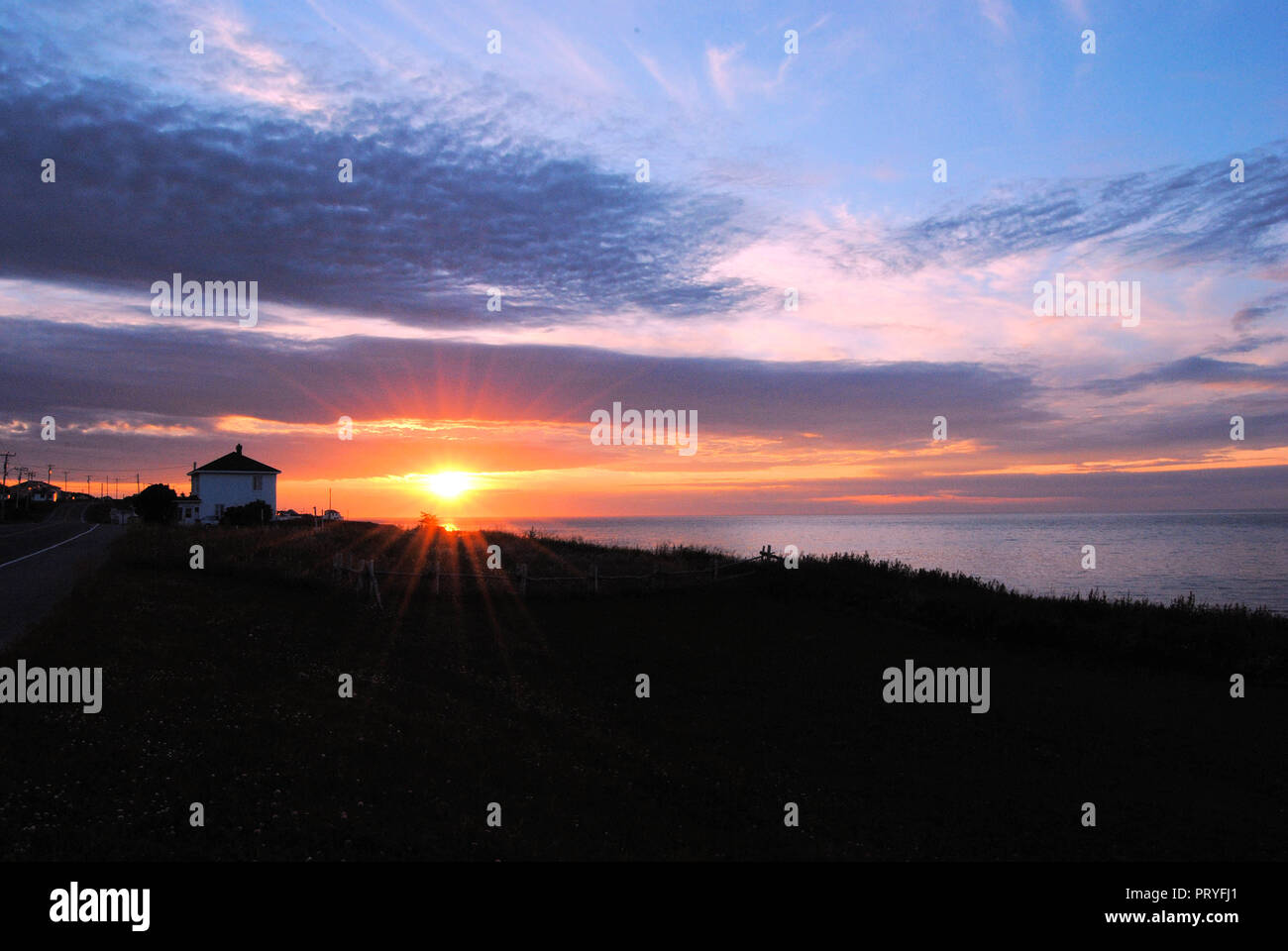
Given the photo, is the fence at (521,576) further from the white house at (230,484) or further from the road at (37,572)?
the white house at (230,484)

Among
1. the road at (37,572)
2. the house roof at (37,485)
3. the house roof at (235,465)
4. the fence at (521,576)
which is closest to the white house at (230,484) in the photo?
the house roof at (235,465)

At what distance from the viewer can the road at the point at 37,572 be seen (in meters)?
18.9

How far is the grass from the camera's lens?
33.3 feet

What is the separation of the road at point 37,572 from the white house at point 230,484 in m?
23.1

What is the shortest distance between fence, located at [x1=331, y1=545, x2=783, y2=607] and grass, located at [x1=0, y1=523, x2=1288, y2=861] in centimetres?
77

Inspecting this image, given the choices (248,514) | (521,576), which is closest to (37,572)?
(521,576)

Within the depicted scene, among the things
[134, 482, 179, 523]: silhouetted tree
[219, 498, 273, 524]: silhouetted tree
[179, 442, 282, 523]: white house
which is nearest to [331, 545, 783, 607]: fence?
[219, 498, 273, 524]: silhouetted tree

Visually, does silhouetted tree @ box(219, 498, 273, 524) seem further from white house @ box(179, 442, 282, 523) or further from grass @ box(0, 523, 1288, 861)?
grass @ box(0, 523, 1288, 861)

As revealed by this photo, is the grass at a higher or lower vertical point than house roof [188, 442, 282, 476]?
lower

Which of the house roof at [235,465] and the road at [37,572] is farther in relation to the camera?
the house roof at [235,465]

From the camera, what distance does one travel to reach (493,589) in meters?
32.8

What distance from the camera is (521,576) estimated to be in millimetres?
33312
